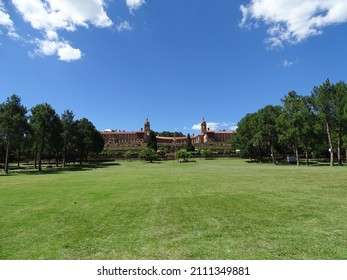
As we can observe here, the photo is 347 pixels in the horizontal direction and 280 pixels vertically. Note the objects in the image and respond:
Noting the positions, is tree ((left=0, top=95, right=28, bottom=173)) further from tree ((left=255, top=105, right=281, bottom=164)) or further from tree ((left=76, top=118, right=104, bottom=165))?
tree ((left=255, top=105, right=281, bottom=164))

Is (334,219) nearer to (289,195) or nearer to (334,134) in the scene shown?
(289,195)

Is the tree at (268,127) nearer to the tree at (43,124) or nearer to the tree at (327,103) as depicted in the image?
the tree at (327,103)

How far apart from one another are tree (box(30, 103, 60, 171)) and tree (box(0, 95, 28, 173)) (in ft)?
19.1

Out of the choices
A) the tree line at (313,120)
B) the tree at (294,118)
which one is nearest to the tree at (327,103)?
the tree line at (313,120)

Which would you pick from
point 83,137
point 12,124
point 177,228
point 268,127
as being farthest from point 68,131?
point 177,228

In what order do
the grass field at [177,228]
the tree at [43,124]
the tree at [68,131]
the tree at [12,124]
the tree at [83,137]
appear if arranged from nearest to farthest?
the grass field at [177,228], the tree at [12,124], the tree at [43,124], the tree at [68,131], the tree at [83,137]

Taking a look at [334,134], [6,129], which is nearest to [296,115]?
[334,134]

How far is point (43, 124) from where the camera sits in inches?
2132

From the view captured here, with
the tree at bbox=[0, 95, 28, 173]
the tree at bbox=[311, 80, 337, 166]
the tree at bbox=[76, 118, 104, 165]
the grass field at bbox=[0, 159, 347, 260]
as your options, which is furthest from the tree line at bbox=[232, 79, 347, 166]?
the tree at bbox=[0, 95, 28, 173]

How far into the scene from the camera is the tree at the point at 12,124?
146 feet

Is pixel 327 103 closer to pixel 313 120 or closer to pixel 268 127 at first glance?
pixel 313 120

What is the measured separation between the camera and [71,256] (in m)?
6.02

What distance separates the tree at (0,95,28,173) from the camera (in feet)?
146
